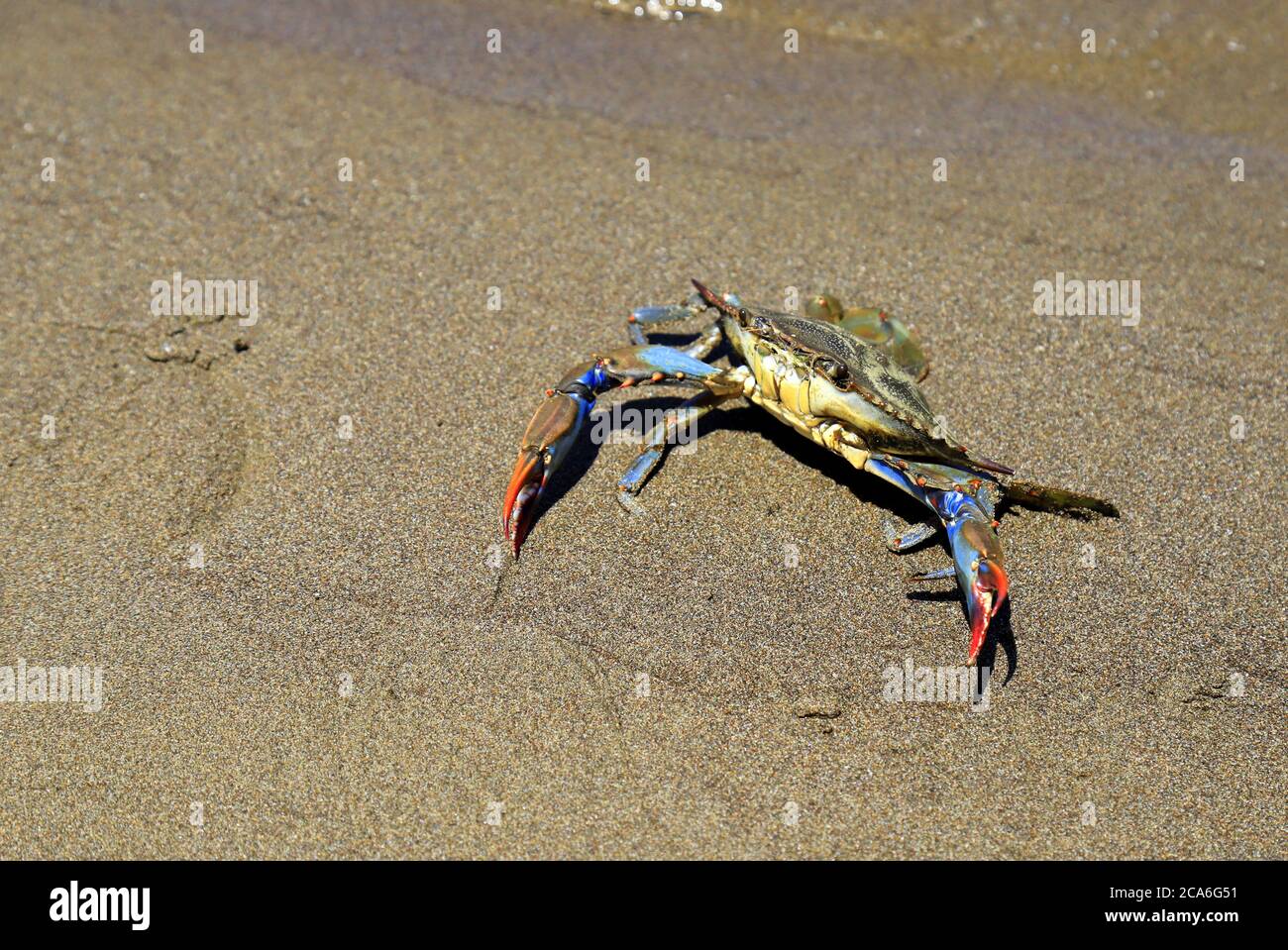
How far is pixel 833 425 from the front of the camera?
4609 mm

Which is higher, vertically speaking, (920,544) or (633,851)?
(920,544)

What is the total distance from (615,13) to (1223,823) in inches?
251

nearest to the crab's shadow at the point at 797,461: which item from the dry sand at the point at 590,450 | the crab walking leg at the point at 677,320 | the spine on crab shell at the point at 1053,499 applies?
the dry sand at the point at 590,450

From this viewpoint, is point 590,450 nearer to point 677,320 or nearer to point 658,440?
point 658,440

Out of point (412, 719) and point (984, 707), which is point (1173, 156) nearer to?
point (984, 707)

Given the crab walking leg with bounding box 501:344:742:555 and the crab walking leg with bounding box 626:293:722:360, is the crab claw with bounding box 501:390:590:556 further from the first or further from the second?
the crab walking leg with bounding box 626:293:722:360

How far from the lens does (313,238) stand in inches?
238

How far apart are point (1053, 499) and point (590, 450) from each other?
1983 millimetres

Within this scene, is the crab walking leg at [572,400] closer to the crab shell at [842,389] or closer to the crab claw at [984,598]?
the crab shell at [842,389]

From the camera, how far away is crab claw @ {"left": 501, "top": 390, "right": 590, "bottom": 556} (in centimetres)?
457

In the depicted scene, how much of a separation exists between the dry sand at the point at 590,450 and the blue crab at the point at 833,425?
0.68ft

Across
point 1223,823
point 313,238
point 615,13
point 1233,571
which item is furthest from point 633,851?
point 615,13

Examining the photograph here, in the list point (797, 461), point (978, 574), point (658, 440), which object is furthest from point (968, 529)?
point (658, 440)

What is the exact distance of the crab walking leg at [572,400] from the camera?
15.1ft
